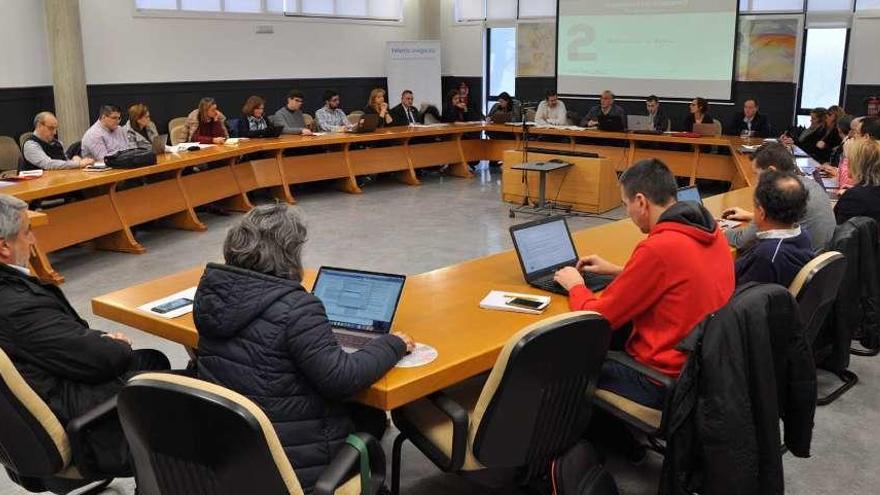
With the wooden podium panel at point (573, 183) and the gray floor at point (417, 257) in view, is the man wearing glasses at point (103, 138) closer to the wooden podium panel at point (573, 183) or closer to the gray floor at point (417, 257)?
the gray floor at point (417, 257)

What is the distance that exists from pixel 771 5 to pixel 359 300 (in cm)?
941

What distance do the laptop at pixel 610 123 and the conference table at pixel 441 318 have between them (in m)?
5.82

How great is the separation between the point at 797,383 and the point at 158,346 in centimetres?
315

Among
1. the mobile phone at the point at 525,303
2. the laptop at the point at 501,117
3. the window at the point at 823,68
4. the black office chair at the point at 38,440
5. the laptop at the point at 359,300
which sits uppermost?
the window at the point at 823,68

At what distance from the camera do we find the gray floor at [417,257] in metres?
2.88

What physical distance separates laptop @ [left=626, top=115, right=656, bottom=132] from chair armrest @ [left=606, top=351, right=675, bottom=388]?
702 centimetres

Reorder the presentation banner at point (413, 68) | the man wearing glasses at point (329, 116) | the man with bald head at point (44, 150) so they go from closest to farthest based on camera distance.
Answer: the man with bald head at point (44, 150), the man wearing glasses at point (329, 116), the presentation banner at point (413, 68)

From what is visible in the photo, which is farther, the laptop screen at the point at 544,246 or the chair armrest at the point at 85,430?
the laptop screen at the point at 544,246

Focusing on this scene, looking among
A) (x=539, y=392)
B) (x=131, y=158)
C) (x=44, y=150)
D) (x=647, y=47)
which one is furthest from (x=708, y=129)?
(x=539, y=392)

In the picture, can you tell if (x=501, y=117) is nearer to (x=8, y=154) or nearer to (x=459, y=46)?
(x=459, y=46)

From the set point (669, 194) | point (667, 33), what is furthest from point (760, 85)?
point (669, 194)

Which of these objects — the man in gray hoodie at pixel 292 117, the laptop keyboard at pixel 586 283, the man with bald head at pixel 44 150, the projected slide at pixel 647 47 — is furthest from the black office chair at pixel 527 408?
the projected slide at pixel 647 47

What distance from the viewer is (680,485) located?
2256mm

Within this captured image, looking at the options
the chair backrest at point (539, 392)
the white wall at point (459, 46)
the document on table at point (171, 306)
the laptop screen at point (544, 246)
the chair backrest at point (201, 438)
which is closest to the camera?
the chair backrest at point (201, 438)
